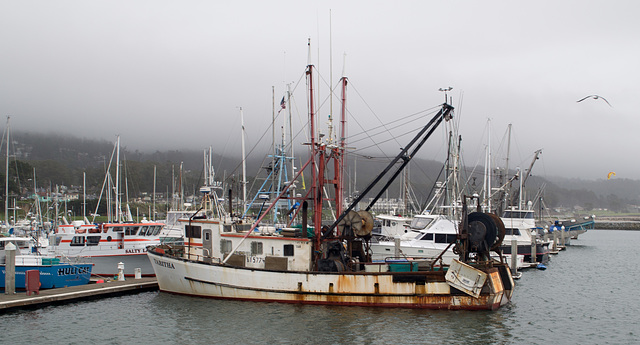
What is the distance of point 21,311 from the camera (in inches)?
819

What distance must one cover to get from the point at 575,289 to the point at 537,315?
896cm

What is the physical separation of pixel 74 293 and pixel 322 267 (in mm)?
10553

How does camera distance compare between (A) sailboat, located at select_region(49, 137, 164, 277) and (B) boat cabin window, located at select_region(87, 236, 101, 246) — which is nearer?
(A) sailboat, located at select_region(49, 137, 164, 277)

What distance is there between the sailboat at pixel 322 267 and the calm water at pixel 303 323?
54 cm

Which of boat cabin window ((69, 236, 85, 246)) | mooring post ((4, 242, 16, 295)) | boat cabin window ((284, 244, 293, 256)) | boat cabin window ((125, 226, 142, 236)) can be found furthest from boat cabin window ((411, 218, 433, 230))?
mooring post ((4, 242, 16, 295))

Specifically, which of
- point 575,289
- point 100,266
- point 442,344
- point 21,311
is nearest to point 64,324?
point 21,311

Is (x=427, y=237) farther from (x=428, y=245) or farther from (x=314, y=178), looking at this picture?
(x=314, y=178)

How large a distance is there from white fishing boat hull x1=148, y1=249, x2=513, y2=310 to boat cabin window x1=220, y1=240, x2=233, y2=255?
3.99ft

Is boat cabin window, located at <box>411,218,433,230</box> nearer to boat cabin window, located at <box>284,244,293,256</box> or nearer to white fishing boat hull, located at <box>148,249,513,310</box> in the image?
white fishing boat hull, located at <box>148,249,513,310</box>

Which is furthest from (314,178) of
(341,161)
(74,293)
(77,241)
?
(77,241)

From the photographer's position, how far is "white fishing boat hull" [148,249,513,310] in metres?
21.2

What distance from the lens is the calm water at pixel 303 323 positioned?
58.9 ft

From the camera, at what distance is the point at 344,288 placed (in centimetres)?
2166

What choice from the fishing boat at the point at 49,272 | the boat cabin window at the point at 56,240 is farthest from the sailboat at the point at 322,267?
the boat cabin window at the point at 56,240
